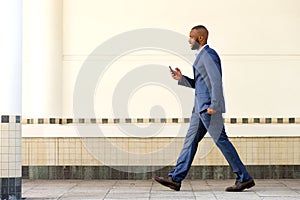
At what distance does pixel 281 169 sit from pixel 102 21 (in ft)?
10.5

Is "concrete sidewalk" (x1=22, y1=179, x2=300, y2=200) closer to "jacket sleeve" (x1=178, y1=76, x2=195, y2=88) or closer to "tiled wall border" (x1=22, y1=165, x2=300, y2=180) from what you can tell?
"tiled wall border" (x1=22, y1=165, x2=300, y2=180)

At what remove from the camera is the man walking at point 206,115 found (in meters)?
6.94

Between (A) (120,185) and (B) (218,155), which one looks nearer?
(A) (120,185)

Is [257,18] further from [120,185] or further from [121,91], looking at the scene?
[120,185]

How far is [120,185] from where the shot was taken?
8.05 meters

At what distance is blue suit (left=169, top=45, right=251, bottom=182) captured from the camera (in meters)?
6.93

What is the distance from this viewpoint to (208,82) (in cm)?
703

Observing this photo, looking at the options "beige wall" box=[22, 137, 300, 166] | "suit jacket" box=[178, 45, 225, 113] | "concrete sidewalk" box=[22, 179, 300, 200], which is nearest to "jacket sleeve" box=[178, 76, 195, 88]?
"suit jacket" box=[178, 45, 225, 113]

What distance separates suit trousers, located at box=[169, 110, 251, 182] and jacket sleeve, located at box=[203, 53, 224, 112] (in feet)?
0.62

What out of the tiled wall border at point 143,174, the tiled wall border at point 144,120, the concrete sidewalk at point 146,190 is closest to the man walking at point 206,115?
the concrete sidewalk at point 146,190

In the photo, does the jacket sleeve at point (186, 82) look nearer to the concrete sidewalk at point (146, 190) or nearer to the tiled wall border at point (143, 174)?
the concrete sidewalk at point (146, 190)

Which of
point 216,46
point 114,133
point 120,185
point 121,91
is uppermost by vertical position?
point 216,46

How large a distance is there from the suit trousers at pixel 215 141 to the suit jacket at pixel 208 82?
117 mm

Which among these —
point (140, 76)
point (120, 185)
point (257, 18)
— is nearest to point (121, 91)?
point (140, 76)
